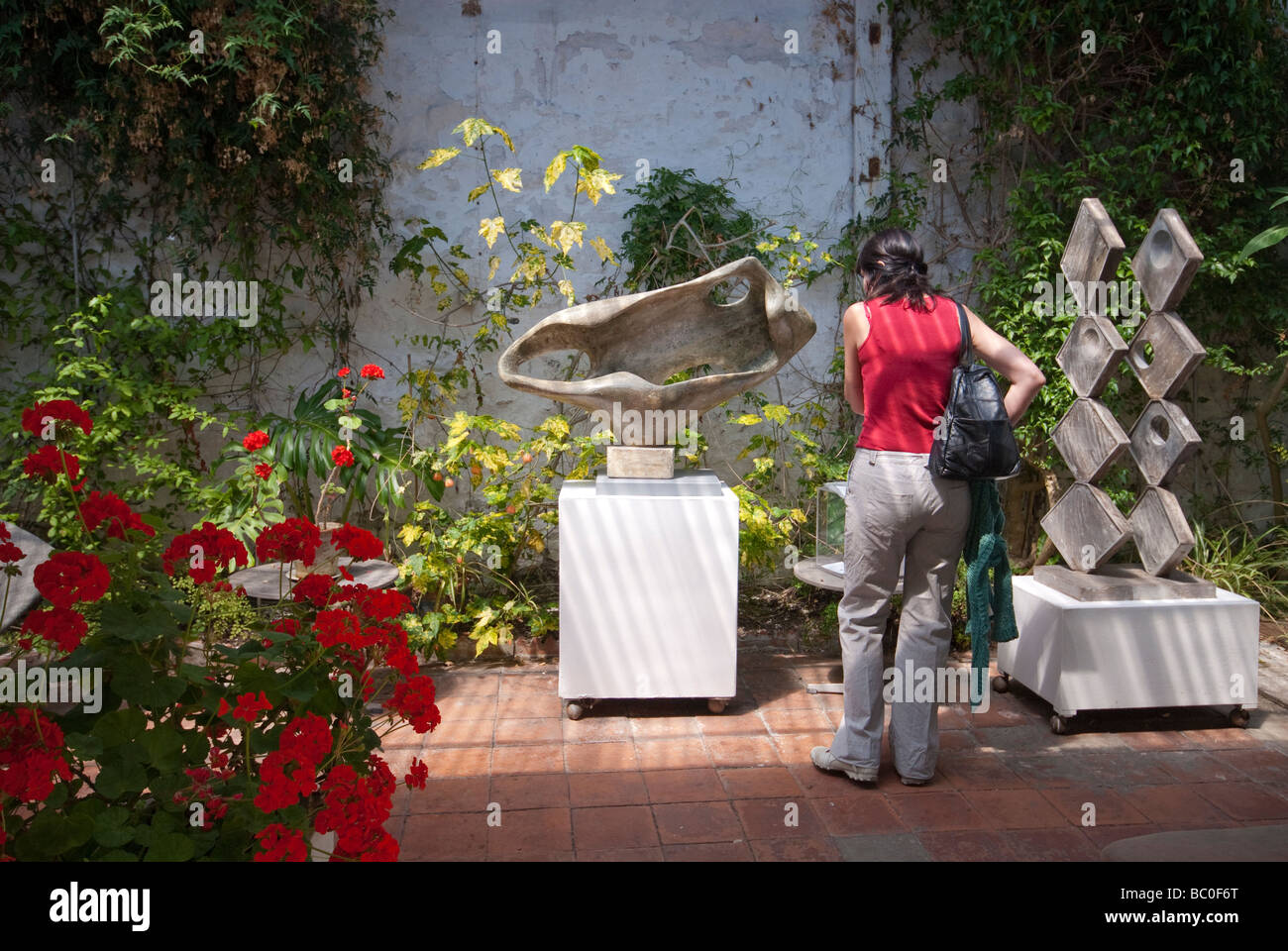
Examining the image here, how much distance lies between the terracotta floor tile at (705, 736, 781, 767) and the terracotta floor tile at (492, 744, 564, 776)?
0.54 m

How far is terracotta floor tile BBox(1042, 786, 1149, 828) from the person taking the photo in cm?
336

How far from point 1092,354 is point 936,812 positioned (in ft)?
6.47

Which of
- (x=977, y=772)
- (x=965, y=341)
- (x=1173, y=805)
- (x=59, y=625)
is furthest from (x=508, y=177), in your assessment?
(x=1173, y=805)

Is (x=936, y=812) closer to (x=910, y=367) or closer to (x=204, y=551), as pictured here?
(x=910, y=367)

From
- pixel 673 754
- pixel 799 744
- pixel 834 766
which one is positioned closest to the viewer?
pixel 834 766

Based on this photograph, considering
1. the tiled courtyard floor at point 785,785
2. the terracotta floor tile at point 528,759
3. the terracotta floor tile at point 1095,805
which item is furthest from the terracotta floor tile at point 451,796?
the terracotta floor tile at point 1095,805

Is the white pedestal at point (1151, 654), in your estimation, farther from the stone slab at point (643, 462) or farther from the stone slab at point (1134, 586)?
the stone slab at point (643, 462)

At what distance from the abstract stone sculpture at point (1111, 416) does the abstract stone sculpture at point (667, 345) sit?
1119 millimetres

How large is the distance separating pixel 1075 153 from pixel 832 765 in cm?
426

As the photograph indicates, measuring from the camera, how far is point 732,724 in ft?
13.9

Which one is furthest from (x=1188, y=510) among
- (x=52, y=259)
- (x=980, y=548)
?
(x=52, y=259)

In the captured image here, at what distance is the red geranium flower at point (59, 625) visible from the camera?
180 centimetres

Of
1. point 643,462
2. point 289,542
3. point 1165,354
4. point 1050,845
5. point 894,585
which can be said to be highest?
point 1165,354

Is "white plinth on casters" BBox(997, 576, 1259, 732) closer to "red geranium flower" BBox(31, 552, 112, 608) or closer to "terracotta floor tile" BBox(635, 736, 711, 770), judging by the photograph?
"terracotta floor tile" BBox(635, 736, 711, 770)
